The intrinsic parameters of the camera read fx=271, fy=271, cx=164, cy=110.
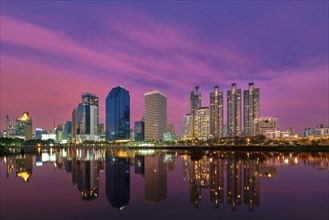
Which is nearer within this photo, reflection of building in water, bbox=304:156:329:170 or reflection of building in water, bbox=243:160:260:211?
reflection of building in water, bbox=243:160:260:211

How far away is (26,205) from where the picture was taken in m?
23.5

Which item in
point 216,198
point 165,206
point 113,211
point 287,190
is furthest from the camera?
point 287,190

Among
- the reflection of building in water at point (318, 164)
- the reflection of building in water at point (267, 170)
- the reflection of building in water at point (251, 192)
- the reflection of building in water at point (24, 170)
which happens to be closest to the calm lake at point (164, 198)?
the reflection of building in water at point (251, 192)

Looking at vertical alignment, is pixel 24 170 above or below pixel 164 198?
below

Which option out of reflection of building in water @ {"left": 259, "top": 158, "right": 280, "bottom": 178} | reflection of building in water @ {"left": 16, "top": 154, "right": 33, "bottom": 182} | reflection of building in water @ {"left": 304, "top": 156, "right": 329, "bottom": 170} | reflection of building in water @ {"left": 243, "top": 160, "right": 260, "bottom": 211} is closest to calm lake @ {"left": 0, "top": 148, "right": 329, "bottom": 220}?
reflection of building in water @ {"left": 243, "top": 160, "right": 260, "bottom": 211}

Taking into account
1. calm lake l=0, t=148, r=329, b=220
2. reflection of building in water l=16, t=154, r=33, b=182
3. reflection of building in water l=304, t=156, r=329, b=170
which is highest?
calm lake l=0, t=148, r=329, b=220

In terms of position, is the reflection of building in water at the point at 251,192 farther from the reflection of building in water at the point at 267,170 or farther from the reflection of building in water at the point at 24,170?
the reflection of building in water at the point at 24,170

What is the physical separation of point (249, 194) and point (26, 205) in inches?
817

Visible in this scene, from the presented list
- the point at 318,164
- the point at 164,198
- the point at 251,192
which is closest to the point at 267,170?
the point at 251,192

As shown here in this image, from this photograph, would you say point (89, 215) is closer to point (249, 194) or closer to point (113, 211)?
point (113, 211)

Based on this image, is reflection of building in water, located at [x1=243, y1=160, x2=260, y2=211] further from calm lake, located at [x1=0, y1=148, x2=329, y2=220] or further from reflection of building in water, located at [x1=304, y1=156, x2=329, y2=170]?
reflection of building in water, located at [x1=304, y1=156, x2=329, y2=170]

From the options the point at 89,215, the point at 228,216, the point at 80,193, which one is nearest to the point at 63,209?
the point at 89,215

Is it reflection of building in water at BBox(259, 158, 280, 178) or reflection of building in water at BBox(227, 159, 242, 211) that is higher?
reflection of building in water at BBox(227, 159, 242, 211)

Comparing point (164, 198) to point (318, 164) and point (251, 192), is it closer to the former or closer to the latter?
point (251, 192)
